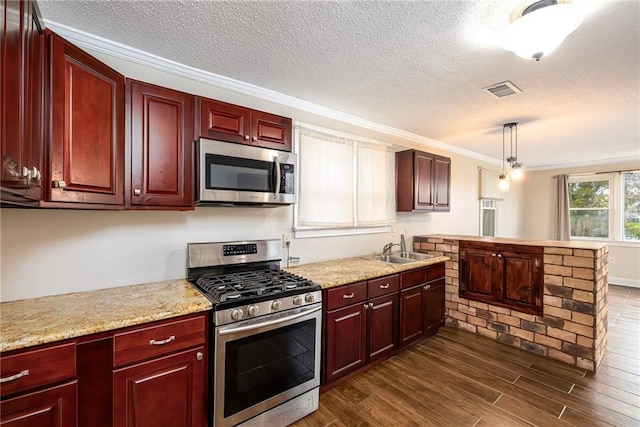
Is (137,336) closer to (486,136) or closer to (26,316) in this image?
(26,316)

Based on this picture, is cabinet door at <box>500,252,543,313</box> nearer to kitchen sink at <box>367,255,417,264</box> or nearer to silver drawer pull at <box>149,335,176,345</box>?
kitchen sink at <box>367,255,417,264</box>

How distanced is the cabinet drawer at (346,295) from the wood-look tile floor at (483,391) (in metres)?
0.71

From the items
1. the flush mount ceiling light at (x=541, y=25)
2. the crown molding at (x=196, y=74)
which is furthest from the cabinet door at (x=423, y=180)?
the flush mount ceiling light at (x=541, y=25)

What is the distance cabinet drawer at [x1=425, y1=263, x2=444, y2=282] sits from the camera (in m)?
3.18

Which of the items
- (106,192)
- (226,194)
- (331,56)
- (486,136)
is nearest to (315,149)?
(331,56)

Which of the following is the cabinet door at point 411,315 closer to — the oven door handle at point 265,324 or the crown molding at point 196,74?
the oven door handle at point 265,324

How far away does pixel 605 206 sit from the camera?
585cm

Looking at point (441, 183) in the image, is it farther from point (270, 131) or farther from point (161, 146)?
point (161, 146)

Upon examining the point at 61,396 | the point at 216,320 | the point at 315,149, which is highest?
the point at 315,149

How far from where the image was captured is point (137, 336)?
1.42 metres

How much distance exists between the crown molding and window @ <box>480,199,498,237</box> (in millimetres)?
2826

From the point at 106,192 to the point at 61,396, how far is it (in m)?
0.99

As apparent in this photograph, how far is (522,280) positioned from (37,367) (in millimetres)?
3870

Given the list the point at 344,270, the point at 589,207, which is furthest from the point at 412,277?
the point at 589,207
